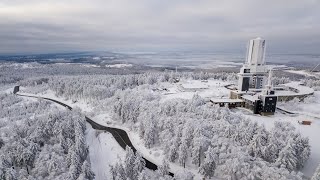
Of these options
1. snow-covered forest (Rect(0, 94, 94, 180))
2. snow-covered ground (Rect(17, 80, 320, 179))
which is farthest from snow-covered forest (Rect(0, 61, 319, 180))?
snow-covered ground (Rect(17, 80, 320, 179))

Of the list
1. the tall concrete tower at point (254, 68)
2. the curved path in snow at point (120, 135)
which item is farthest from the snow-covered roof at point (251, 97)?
the curved path in snow at point (120, 135)

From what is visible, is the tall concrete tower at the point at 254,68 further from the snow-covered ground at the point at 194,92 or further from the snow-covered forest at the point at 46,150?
the snow-covered forest at the point at 46,150

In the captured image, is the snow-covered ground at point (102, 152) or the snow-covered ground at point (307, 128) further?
the snow-covered ground at point (102, 152)

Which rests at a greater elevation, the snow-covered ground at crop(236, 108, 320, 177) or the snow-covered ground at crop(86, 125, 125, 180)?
the snow-covered ground at crop(236, 108, 320, 177)

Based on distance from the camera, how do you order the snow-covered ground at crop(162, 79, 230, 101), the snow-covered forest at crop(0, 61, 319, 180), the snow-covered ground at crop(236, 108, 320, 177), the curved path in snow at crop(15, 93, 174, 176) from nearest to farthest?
the snow-covered forest at crop(0, 61, 319, 180)
the snow-covered ground at crop(236, 108, 320, 177)
the curved path in snow at crop(15, 93, 174, 176)
the snow-covered ground at crop(162, 79, 230, 101)

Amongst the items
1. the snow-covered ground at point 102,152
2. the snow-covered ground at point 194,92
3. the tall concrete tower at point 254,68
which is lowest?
the snow-covered ground at point 102,152

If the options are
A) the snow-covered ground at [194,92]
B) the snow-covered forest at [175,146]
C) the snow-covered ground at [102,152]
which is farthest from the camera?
the snow-covered ground at [194,92]

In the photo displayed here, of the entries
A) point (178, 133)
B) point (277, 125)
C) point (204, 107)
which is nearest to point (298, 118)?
point (277, 125)

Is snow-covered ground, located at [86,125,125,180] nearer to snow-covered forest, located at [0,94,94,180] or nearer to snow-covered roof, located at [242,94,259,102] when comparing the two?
snow-covered forest, located at [0,94,94,180]

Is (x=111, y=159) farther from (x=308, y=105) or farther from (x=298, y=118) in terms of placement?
(x=308, y=105)

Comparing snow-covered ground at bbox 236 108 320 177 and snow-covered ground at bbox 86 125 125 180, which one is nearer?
snow-covered ground at bbox 236 108 320 177

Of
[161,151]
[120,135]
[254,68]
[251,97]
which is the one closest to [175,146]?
[161,151]
